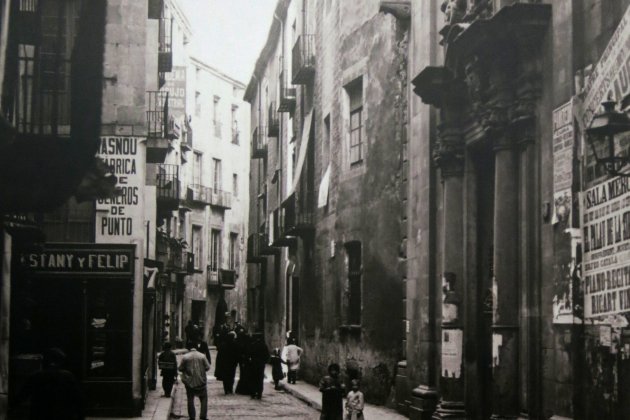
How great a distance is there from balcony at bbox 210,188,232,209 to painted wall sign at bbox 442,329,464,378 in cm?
3883

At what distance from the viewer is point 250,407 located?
A: 75.7ft

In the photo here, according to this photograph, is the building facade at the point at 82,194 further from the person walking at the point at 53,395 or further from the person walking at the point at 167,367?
the person walking at the point at 53,395

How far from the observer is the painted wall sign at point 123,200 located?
19.8 m

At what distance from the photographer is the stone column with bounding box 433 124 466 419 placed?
17328 millimetres

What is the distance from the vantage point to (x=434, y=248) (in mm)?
18609

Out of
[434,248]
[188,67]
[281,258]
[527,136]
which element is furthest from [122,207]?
[188,67]

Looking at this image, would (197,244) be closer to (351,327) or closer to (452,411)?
(351,327)

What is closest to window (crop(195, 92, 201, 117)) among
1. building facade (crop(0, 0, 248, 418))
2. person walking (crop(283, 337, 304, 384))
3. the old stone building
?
building facade (crop(0, 0, 248, 418))

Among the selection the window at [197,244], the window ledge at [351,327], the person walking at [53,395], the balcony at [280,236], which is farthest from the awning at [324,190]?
the window at [197,244]

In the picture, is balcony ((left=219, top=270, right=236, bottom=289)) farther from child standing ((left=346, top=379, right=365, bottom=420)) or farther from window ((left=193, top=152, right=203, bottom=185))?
child standing ((left=346, top=379, right=365, bottom=420))

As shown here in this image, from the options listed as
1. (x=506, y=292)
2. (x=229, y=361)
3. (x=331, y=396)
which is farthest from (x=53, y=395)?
(x=229, y=361)

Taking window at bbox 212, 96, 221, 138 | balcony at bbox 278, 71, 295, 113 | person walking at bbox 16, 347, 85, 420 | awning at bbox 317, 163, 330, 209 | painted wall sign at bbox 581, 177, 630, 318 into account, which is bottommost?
person walking at bbox 16, 347, 85, 420

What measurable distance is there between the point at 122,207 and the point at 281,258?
18.0 meters

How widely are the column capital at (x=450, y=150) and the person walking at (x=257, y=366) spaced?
9.26 meters
